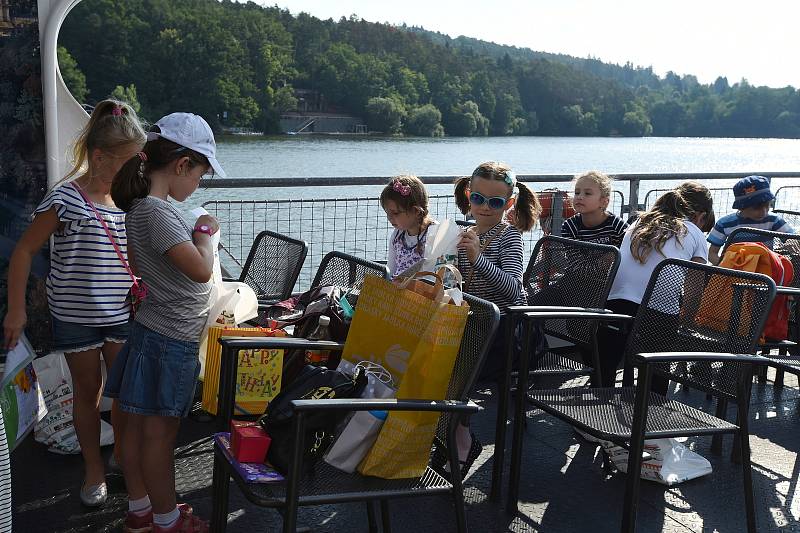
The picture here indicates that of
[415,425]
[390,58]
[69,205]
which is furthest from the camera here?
[390,58]

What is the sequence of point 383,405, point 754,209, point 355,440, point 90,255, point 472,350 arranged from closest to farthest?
1. point 383,405
2. point 355,440
3. point 472,350
4. point 90,255
5. point 754,209

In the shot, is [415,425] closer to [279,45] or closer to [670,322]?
[670,322]

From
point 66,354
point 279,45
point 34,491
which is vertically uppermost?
point 279,45

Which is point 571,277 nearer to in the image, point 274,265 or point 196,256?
point 274,265

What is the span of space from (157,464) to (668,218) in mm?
2869

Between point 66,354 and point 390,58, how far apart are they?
24244mm

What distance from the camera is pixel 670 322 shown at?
3.51m

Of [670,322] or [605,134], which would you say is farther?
[605,134]

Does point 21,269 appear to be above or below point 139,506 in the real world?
above

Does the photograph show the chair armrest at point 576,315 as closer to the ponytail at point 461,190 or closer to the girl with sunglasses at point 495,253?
the girl with sunglasses at point 495,253

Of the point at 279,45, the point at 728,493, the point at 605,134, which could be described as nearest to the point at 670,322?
the point at 728,493

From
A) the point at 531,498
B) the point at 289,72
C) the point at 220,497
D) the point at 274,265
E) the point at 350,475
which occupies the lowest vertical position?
the point at 531,498

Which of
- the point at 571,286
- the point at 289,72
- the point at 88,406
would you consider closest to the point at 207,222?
the point at 88,406

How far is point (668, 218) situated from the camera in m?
4.35
